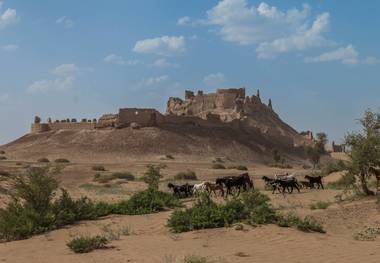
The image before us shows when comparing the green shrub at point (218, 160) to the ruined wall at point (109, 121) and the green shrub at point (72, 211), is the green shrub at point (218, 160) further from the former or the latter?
the green shrub at point (72, 211)

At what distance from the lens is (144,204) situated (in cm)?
1869

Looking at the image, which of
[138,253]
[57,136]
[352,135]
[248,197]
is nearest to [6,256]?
[138,253]

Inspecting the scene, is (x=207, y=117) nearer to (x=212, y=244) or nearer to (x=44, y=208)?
(x=44, y=208)

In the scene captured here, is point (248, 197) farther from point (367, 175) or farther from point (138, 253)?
point (367, 175)

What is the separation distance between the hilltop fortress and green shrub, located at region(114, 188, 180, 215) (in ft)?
177

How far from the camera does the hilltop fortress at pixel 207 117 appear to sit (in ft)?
248

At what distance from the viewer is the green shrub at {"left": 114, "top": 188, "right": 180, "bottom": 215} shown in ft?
59.8

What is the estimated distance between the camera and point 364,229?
15578 millimetres

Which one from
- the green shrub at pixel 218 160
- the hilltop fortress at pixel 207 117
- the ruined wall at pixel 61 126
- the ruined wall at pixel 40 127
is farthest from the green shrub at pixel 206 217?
the ruined wall at pixel 40 127

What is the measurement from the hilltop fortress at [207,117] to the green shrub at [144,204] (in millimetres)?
54098

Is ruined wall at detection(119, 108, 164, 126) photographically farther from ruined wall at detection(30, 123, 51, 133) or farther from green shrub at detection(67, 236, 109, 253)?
green shrub at detection(67, 236, 109, 253)

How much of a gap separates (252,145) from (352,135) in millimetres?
55983

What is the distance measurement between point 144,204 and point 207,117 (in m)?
62.5

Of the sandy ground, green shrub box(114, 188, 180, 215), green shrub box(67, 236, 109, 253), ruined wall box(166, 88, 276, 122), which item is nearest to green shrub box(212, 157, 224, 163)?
ruined wall box(166, 88, 276, 122)
